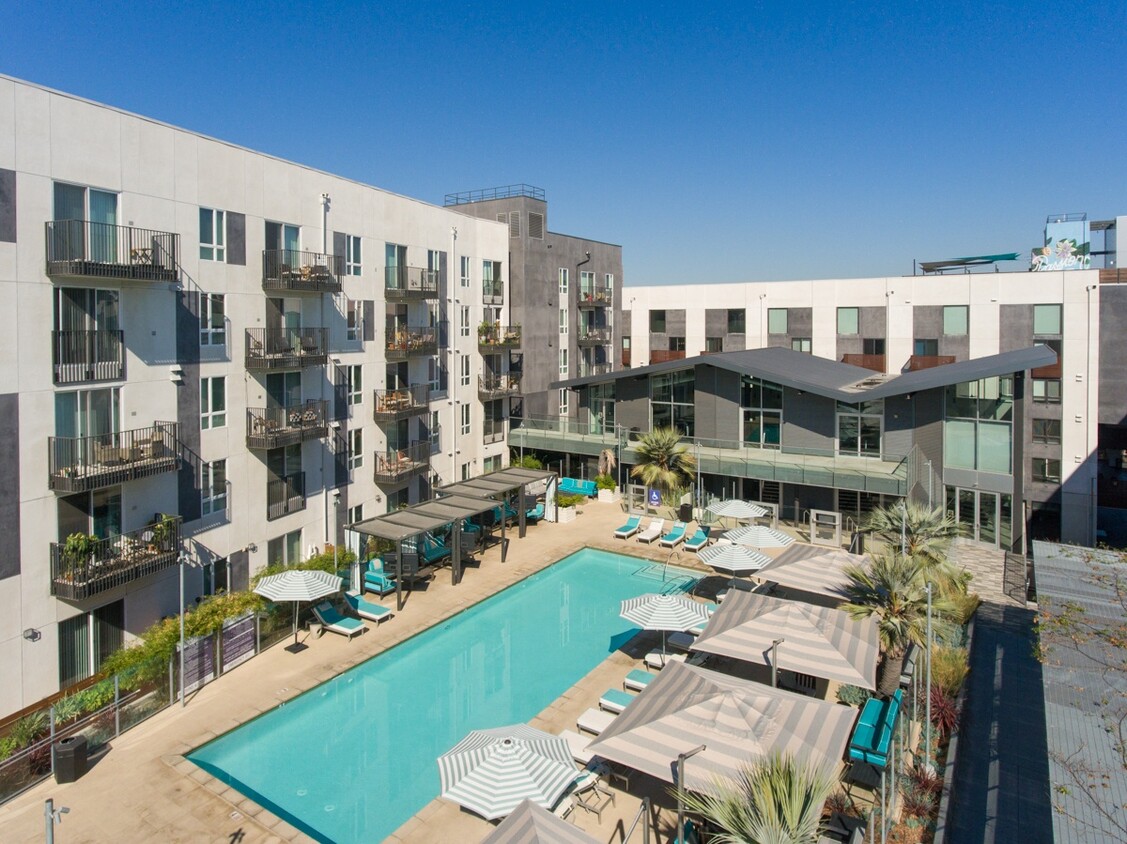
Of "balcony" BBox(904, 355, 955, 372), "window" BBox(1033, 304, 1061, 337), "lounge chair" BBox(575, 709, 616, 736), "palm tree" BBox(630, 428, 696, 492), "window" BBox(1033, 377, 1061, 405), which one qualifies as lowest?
"lounge chair" BBox(575, 709, 616, 736)

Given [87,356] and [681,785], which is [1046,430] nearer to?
[681,785]

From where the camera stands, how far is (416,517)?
2302cm

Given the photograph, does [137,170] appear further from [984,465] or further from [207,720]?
[984,465]

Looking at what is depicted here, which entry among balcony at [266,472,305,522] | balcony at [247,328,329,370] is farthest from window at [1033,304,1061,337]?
balcony at [266,472,305,522]

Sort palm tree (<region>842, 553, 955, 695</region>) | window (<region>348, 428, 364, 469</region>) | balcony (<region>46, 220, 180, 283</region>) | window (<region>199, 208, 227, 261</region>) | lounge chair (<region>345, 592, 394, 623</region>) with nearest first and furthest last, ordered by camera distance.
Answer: palm tree (<region>842, 553, 955, 695</region>)
balcony (<region>46, 220, 180, 283</region>)
window (<region>199, 208, 227, 261</region>)
lounge chair (<region>345, 592, 394, 623</region>)
window (<region>348, 428, 364, 469</region>)

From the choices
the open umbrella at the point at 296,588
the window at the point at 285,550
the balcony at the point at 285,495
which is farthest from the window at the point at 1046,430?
the window at the point at 285,550

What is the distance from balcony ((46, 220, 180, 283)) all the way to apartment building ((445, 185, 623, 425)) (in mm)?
16412

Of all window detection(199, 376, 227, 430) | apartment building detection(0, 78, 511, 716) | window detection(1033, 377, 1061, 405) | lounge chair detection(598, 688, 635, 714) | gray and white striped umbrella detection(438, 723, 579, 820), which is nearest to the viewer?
gray and white striped umbrella detection(438, 723, 579, 820)

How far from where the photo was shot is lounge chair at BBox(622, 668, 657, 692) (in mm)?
16484

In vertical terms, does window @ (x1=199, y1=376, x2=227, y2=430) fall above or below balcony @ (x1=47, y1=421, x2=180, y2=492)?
above

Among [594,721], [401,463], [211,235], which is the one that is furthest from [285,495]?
[594,721]

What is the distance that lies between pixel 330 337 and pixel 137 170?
788 cm

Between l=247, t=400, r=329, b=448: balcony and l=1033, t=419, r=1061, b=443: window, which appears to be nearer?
l=247, t=400, r=329, b=448: balcony

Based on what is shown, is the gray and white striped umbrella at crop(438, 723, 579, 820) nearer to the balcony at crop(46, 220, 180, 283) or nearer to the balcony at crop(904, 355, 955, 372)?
the balcony at crop(46, 220, 180, 283)
